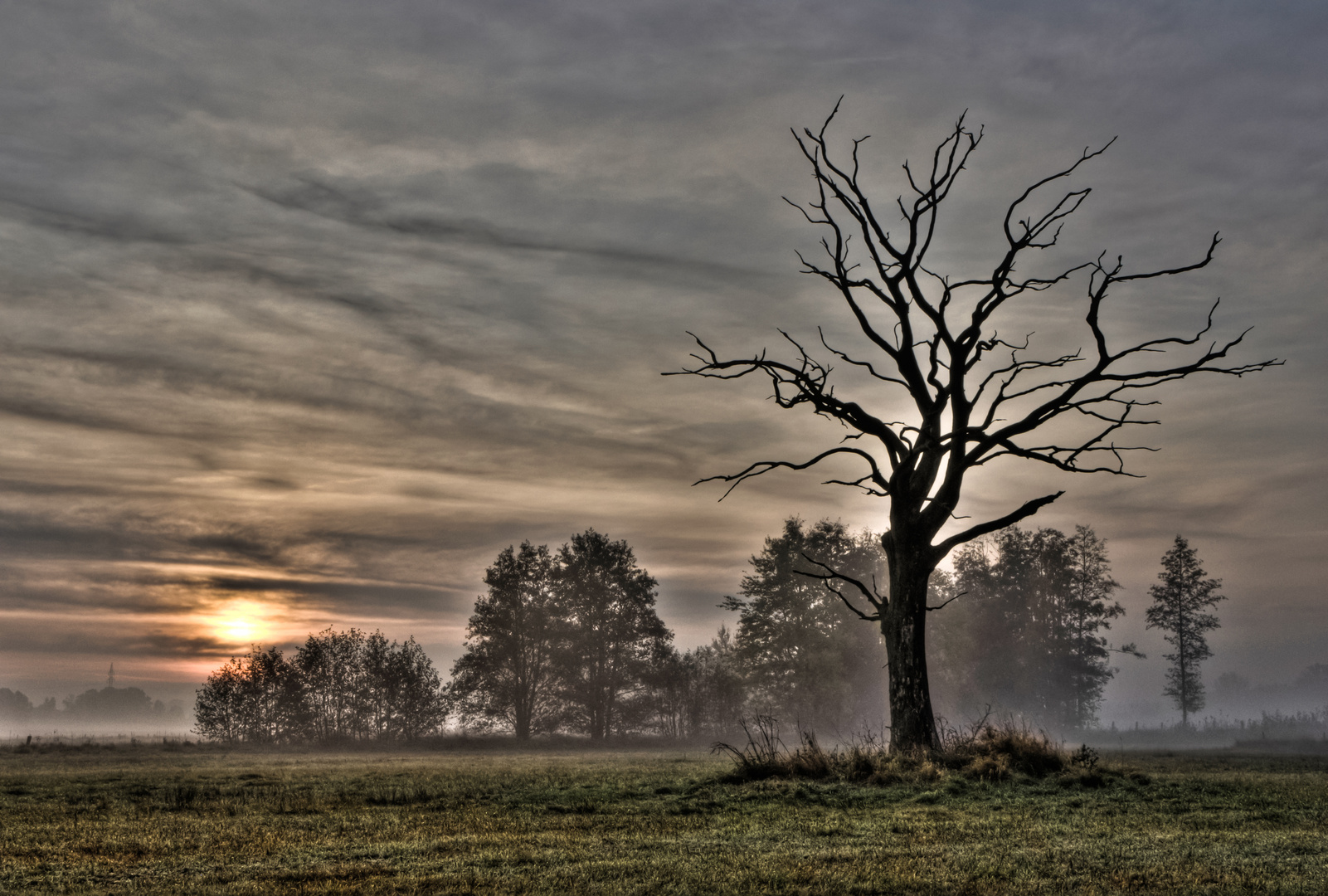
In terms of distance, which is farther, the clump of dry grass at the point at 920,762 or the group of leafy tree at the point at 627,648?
Result: the group of leafy tree at the point at 627,648

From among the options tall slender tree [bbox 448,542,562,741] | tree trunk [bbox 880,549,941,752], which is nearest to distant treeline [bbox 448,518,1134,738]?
tall slender tree [bbox 448,542,562,741]

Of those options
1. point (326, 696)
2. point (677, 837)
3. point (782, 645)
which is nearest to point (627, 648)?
point (782, 645)

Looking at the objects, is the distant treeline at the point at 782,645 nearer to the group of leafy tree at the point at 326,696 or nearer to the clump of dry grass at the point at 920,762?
the group of leafy tree at the point at 326,696

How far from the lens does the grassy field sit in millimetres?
7770

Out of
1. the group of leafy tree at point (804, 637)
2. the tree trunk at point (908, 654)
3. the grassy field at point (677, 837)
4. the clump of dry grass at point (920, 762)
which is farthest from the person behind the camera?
the group of leafy tree at point (804, 637)

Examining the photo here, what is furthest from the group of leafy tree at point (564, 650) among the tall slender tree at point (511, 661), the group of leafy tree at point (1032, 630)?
the group of leafy tree at point (1032, 630)

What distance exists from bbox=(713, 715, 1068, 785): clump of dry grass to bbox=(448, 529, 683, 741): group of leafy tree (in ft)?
163

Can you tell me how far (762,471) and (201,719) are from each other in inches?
2474

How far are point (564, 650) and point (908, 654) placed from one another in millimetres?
48963

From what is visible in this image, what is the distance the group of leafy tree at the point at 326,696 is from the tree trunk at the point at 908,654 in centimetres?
5364

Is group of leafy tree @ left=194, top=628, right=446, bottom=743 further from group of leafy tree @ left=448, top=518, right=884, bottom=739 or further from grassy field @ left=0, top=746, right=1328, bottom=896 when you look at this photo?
grassy field @ left=0, top=746, right=1328, bottom=896

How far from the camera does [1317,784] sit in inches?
640

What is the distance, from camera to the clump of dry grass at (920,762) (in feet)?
53.0

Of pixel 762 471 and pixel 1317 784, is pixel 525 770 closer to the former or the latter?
pixel 762 471
